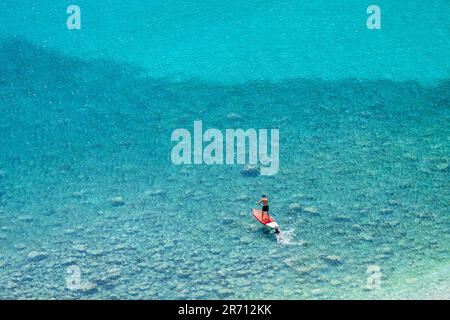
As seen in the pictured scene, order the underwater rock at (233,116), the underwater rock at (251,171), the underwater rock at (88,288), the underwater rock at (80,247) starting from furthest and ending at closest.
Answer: the underwater rock at (233,116), the underwater rock at (251,171), the underwater rock at (80,247), the underwater rock at (88,288)

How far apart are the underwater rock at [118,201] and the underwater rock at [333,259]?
553cm

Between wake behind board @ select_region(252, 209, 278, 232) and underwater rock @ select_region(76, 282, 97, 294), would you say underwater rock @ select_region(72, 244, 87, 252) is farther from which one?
wake behind board @ select_region(252, 209, 278, 232)

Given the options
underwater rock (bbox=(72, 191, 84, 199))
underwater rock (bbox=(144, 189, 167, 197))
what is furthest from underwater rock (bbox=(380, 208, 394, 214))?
underwater rock (bbox=(72, 191, 84, 199))

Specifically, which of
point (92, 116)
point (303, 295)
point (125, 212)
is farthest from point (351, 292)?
point (92, 116)

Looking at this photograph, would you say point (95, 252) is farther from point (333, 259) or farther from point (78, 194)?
point (333, 259)

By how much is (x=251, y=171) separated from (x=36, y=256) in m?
5.99

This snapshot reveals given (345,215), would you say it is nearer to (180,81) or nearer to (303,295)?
(303,295)

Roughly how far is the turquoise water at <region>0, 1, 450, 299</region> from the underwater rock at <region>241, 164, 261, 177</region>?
0.28 metres

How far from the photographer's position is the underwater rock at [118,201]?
56.5 ft

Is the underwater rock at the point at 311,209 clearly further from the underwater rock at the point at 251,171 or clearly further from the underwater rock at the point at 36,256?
the underwater rock at the point at 36,256

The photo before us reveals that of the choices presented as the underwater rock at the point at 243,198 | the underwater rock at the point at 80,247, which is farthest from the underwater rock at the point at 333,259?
the underwater rock at the point at 80,247

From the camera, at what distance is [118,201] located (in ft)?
56.9

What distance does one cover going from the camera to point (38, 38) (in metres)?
22.9

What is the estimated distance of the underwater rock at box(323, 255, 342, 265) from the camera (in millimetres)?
14944
